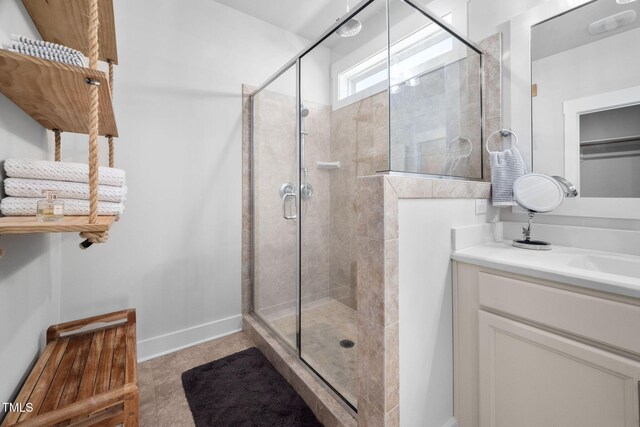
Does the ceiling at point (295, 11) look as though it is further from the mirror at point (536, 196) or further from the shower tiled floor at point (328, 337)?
the shower tiled floor at point (328, 337)

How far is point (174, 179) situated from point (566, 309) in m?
2.19

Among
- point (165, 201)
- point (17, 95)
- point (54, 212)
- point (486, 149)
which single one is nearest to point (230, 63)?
point (165, 201)

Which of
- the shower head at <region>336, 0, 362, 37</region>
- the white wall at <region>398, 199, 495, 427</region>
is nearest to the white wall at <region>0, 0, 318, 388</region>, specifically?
the shower head at <region>336, 0, 362, 37</region>

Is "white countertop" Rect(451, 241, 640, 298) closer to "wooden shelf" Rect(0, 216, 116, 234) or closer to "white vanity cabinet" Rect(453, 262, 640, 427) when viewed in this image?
"white vanity cabinet" Rect(453, 262, 640, 427)

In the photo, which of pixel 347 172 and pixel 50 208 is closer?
pixel 50 208

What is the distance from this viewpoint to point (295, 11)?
2.16 m

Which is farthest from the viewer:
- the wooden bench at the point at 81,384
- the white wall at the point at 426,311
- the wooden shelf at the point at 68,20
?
the white wall at the point at 426,311

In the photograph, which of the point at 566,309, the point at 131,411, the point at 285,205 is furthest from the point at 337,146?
the point at 131,411

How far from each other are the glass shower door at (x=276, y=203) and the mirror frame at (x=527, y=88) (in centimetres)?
132

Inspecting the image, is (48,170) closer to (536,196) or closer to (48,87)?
(48,87)

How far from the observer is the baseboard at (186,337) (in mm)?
1803

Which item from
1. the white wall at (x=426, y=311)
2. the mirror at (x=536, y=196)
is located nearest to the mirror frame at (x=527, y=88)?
the mirror at (x=536, y=196)

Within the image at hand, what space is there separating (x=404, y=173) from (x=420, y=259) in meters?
0.35

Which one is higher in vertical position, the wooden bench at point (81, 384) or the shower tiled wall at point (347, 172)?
the shower tiled wall at point (347, 172)
